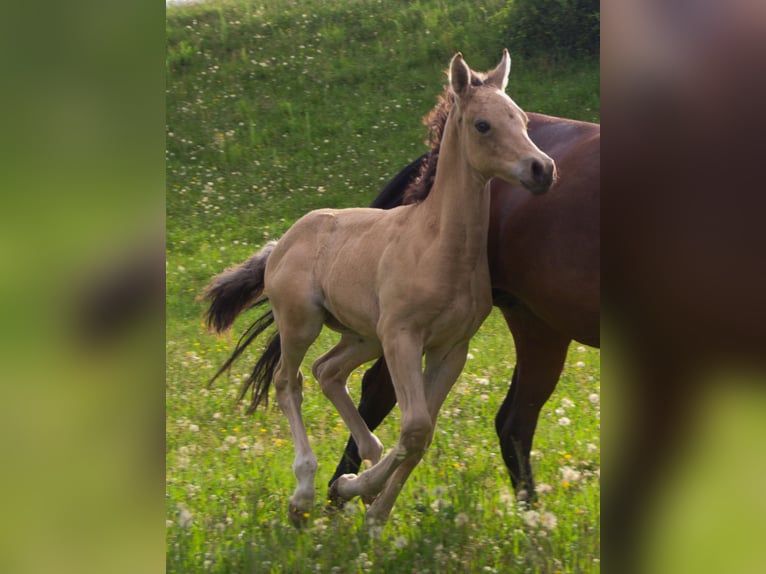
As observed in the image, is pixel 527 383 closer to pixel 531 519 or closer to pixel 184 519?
pixel 531 519

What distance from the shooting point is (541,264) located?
3482 mm

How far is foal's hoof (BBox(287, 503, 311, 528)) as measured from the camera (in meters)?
3.49

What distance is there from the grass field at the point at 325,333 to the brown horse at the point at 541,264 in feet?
1.02

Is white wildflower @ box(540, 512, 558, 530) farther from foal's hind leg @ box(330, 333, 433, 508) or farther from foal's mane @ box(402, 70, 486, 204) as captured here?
foal's mane @ box(402, 70, 486, 204)

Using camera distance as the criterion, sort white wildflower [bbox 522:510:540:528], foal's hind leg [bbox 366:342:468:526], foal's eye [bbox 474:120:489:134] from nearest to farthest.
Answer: foal's eye [bbox 474:120:489:134] < white wildflower [bbox 522:510:540:528] < foal's hind leg [bbox 366:342:468:526]

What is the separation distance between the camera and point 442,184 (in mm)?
3191

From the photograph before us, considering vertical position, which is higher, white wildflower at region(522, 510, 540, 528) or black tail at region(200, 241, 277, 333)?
black tail at region(200, 241, 277, 333)

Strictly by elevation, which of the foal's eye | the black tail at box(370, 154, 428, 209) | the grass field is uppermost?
the foal's eye

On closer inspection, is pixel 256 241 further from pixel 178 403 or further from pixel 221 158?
pixel 178 403

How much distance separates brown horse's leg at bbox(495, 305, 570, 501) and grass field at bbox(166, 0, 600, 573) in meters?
0.14
